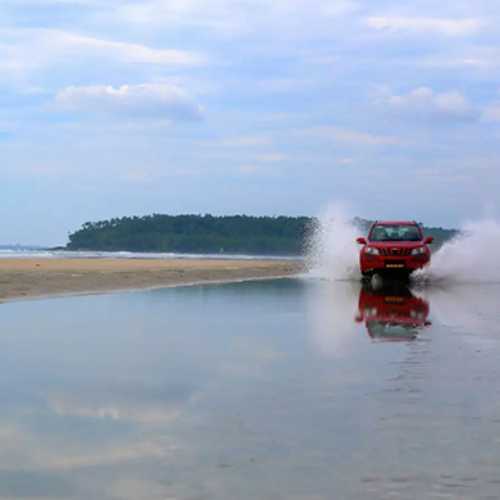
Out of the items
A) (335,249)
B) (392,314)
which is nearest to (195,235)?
(335,249)

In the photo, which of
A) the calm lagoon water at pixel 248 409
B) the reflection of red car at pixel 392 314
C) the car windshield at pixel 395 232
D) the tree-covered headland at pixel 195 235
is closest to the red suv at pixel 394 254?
the car windshield at pixel 395 232

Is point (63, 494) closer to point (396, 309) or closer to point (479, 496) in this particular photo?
point (479, 496)

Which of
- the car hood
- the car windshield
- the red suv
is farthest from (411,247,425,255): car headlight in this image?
the car windshield

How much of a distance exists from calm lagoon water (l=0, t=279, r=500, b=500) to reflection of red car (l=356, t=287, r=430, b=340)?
11 centimetres

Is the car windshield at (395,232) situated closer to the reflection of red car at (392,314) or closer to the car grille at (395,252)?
the car grille at (395,252)

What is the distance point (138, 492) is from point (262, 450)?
4.16 ft

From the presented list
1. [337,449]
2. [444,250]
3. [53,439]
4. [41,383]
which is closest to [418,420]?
[337,449]

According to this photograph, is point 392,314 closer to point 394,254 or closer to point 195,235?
point 394,254

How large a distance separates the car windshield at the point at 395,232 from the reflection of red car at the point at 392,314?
6.05m

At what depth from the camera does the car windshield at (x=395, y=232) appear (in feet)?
106

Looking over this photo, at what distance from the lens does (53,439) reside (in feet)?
24.0

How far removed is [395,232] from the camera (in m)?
33.0

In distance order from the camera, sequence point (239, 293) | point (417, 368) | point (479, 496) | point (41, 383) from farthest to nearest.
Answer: point (239, 293) < point (417, 368) < point (41, 383) < point (479, 496)

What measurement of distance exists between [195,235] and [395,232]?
120 m
